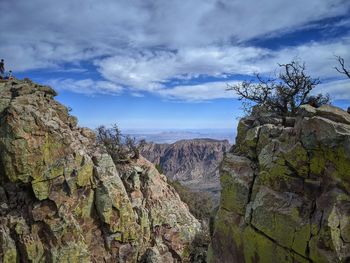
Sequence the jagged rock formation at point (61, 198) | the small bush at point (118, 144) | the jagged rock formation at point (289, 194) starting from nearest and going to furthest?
the jagged rock formation at point (289, 194), the jagged rock formation at point (61, 198), the small bush at point (118, 144)

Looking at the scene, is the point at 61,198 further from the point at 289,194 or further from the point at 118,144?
the point at 289,194

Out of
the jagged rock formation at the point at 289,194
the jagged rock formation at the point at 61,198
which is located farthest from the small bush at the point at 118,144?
the jagged rock formation at the point at 289,194

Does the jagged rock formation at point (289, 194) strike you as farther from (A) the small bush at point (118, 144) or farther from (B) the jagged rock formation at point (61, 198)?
(A) the small bush at point (118, 144)

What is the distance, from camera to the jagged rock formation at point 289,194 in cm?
1376

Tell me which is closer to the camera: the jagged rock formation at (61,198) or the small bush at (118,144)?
the jagged rock formation at (61,198)

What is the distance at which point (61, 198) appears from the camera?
3250 cm

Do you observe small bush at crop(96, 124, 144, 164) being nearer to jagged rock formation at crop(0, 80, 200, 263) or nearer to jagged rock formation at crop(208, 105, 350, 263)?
jagged rock formation at crop(0, 80, 200, 263)

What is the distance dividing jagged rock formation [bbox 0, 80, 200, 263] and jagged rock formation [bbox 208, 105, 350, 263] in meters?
17.8

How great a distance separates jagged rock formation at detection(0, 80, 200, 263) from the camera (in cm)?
3164

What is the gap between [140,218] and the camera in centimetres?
3728

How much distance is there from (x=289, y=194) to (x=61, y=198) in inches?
917

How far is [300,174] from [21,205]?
2698 centimetres

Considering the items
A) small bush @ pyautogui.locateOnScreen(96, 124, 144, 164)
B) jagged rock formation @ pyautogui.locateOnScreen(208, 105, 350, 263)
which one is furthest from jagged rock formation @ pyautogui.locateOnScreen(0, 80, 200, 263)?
jagged rock formation @ pyautogui.locateOnScreen(208, 105, 350, 263)

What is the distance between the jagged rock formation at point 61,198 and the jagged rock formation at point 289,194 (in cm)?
1779
